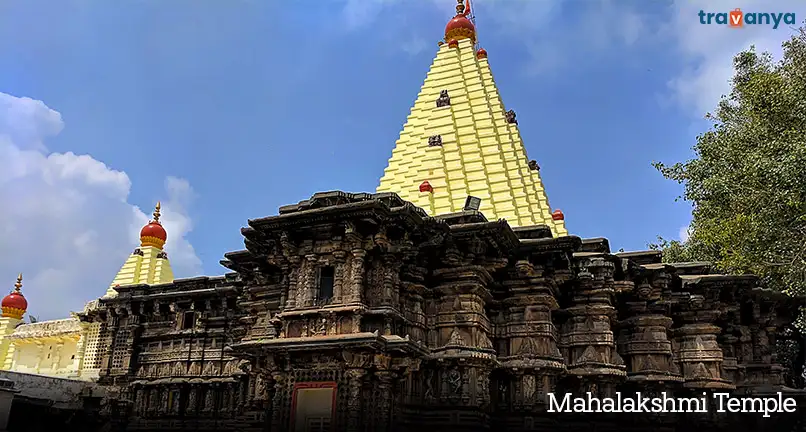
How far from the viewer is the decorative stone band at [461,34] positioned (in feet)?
72.3

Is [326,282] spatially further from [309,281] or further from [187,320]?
[187,320]

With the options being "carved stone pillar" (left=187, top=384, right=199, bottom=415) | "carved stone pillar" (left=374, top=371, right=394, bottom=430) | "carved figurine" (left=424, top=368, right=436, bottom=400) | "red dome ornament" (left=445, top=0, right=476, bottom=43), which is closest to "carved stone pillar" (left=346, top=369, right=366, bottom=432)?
"carved stone pillar" (left=374, top=371, right=394, bottom=430)

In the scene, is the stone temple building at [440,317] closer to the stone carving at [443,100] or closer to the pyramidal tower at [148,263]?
the stone carving at [443,100]

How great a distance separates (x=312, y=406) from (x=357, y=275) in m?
2.54

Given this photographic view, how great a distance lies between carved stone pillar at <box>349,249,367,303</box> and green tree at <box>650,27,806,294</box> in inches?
356

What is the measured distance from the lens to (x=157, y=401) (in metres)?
19.2

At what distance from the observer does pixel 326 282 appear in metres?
13.0

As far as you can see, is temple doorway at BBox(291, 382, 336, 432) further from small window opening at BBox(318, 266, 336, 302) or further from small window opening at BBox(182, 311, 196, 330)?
small window opening at BBox(182, 311, 196, 330)

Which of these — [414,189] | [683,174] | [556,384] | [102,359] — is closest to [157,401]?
[102,359]

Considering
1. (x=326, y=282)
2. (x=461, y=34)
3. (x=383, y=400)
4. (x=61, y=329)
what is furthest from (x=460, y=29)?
(x=61, y=329)

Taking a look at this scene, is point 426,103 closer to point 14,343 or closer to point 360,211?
point 360,211

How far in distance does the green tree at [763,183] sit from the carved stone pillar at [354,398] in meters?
9.64

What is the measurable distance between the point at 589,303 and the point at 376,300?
5494 millimetres

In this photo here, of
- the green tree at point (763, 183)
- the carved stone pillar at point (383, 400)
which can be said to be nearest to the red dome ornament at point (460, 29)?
the green tree at point (763, 183)
